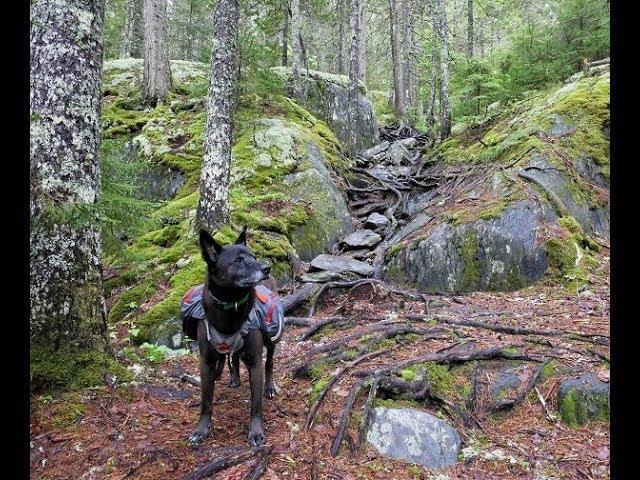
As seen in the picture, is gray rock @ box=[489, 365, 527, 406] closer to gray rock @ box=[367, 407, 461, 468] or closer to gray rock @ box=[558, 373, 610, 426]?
gray rock @ box=[558, 373, 610, 426]

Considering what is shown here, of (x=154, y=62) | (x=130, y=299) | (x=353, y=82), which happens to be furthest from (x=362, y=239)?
(x=154, y=62)

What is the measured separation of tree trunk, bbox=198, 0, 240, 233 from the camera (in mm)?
8875

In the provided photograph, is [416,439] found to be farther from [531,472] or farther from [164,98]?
[164,98]

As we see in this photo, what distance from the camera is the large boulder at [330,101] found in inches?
734

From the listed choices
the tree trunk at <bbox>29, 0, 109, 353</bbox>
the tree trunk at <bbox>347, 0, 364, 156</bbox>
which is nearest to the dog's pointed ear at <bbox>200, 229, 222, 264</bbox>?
the tree trunk at <bbox>29, 0, 109, 353</bbox>

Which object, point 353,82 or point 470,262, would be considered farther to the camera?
point 353,82

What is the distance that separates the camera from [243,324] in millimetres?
4141

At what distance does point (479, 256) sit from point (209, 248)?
685 cm

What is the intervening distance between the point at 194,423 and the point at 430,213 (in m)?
8.37

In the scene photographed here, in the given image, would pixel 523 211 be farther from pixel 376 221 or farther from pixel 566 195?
pixel 376 221

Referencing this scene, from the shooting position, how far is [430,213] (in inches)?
447

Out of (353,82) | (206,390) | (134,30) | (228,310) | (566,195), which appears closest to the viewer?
(228,310)

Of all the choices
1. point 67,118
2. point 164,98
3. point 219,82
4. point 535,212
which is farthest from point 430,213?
point 164,98

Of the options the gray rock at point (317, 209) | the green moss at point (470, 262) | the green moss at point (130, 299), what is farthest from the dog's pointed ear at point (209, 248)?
the gray rock at point (317, 209)
